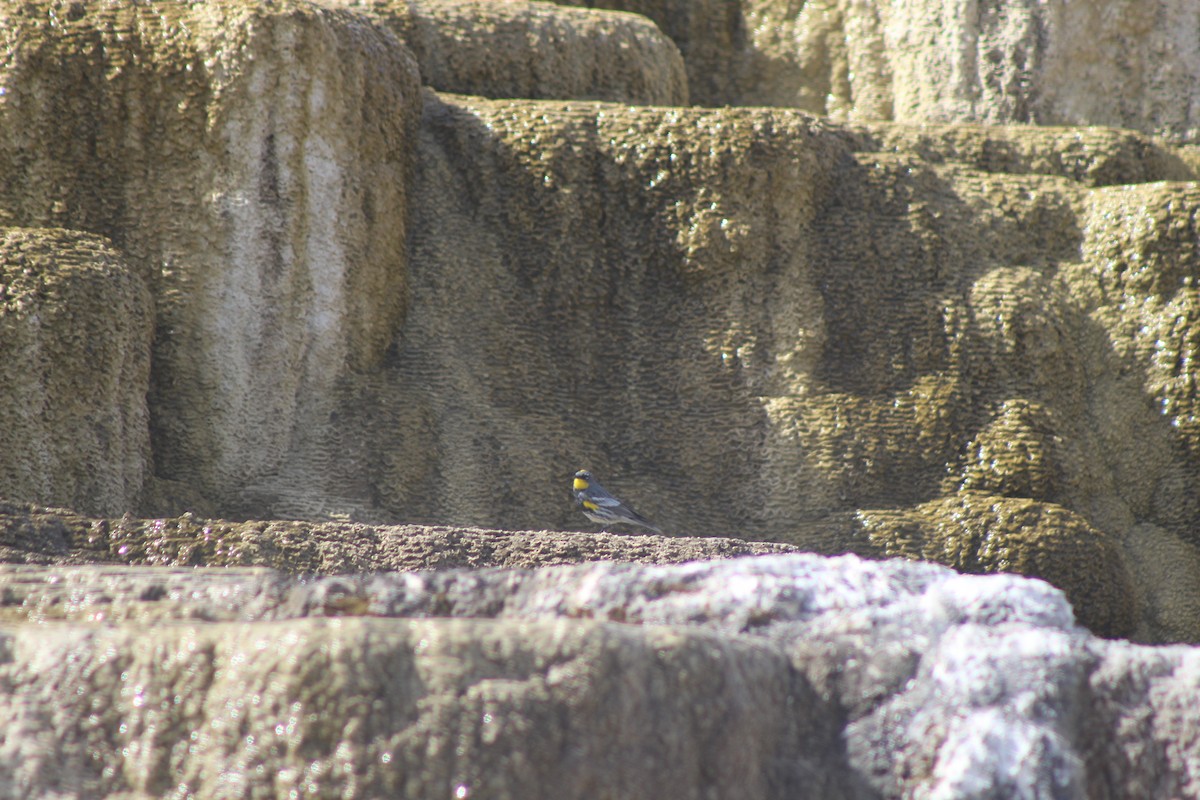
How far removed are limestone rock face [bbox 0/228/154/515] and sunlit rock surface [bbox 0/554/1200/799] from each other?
1.92 m

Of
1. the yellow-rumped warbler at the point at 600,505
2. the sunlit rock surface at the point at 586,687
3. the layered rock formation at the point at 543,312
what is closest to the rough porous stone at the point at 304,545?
the layered rock formation at the point at 543,312

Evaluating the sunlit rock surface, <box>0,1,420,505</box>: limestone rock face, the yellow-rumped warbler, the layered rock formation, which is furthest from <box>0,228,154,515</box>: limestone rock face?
the sunlit rock surface

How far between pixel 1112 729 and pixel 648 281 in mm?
4260

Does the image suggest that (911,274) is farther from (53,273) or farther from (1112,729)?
(1112,729)

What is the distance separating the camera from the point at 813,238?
6.62 m

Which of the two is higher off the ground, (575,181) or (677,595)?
(575,181)

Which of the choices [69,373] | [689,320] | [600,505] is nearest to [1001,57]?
[689,320]

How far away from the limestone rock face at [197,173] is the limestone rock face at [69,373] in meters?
0.51

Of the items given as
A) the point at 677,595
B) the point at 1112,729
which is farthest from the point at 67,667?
the point at 1112,729

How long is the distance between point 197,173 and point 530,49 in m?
2.23

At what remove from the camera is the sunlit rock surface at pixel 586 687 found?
2260mm

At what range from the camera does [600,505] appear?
580 centimetres

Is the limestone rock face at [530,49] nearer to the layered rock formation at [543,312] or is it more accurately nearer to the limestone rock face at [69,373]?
the layered rock formation at [543,312]

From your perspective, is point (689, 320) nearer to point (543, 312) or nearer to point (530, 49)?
point (543, 312)
